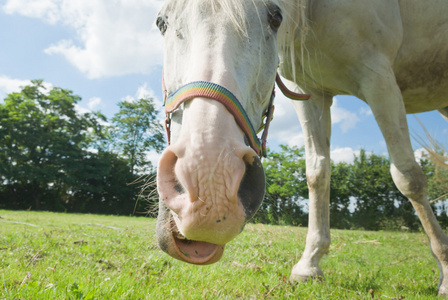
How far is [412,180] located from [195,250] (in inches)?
81.8

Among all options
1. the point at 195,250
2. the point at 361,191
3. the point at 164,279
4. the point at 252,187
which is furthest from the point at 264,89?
the point at 361,191

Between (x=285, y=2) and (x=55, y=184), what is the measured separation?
3489 centimetres

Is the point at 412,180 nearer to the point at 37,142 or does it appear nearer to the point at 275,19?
the point at 275,19

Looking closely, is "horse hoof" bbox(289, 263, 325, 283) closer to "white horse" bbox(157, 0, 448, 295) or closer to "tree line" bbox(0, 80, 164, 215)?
"white horse" bbox(157, 0, 448, 295)

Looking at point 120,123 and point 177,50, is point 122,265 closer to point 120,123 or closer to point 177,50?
point 177,50

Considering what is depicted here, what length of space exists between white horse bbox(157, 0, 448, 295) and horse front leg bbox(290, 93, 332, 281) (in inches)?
0.4

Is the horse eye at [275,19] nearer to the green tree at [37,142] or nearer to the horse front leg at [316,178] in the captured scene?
the horse front leg at [316,178]

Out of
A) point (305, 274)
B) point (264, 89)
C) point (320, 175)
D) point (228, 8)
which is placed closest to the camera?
point (228, 8)

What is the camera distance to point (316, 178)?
3.07m

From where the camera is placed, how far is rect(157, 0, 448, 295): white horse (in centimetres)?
116

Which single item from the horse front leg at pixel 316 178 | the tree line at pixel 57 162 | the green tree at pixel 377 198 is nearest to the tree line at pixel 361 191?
the green tree at pixel 377 198

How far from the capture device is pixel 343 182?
29500mm

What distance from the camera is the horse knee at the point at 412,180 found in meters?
2.50

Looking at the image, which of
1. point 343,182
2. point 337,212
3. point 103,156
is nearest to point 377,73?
point 337,212
